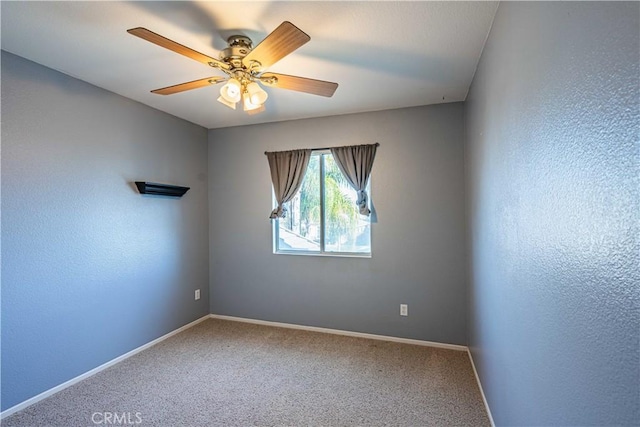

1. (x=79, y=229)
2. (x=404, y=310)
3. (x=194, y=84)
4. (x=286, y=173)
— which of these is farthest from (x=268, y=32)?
(x=404, y=310)

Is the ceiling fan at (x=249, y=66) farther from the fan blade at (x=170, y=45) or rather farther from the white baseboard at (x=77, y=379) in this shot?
the white baseboard at (x=77, y=379)

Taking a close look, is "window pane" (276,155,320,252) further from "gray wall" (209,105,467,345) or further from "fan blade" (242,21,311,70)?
"fan blade" (242,21,311,70)

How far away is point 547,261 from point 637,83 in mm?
636

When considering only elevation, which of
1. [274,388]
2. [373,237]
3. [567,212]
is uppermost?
[567,212]

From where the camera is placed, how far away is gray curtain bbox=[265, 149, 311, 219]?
142 inches

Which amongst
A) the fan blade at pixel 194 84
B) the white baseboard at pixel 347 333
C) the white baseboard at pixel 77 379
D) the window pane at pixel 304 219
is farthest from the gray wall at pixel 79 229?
the window pane at pixel 304 219

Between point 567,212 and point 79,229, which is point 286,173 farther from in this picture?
point 567,212

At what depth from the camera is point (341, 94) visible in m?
2.91

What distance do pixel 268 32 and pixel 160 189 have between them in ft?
6.78

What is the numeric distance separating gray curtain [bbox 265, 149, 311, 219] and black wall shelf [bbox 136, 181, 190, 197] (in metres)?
1.05

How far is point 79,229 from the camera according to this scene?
2.58 metres

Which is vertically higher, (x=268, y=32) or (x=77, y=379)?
(x=268, y=32)

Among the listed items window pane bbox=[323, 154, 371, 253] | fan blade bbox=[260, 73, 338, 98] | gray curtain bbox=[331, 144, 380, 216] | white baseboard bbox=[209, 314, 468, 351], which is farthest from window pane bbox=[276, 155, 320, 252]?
fan blade bbox=[260, 73, 338, 98]

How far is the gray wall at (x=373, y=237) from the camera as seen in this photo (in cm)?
314
